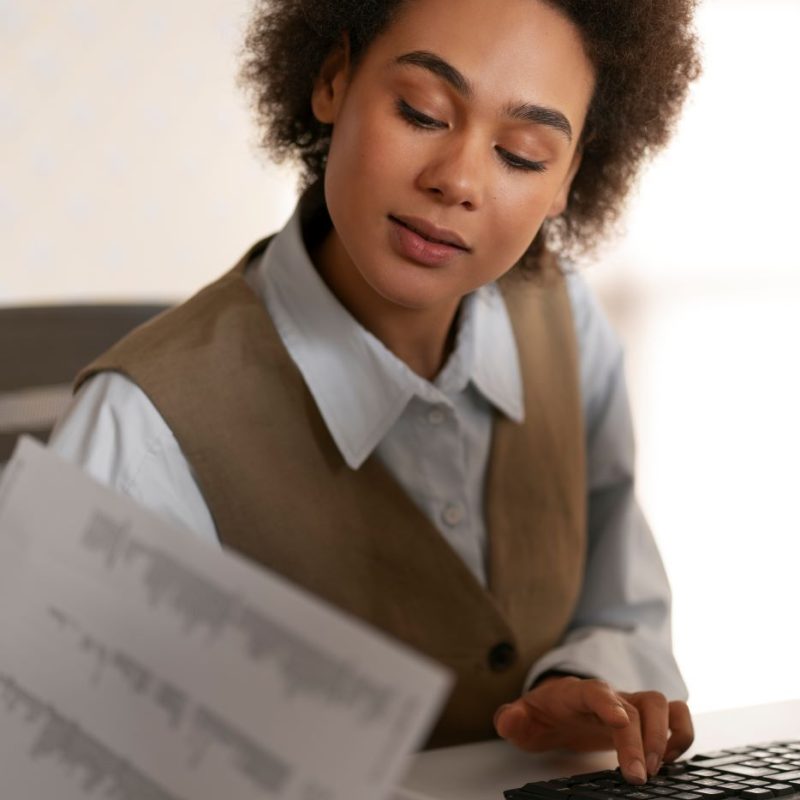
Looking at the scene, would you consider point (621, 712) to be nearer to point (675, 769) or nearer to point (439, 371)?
point (675, 769)

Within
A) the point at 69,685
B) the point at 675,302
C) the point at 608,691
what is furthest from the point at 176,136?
the point at 69,685

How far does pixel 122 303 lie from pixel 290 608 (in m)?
0.77

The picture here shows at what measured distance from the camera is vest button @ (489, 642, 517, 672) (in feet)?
3.19

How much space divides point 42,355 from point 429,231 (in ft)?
1.35

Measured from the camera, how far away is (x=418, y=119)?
0.83 metres

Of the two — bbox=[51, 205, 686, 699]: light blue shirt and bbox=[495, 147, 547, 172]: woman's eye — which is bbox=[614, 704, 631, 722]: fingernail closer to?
bbox=[51, 205, 686, 699]: light blue shirt

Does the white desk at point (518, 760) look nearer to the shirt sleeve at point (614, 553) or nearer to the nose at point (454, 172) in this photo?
the shirt sleeve at point (614, 553)

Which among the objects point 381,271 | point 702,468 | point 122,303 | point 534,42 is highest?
point 534,42

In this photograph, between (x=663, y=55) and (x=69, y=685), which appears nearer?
(x=69, y=685)

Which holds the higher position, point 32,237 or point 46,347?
point 46,347

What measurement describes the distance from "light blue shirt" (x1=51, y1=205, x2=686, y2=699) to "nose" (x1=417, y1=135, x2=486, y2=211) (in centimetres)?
16

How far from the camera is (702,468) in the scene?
113 inches

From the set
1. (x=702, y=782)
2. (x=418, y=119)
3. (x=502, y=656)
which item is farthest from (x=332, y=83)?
(x=702, y=782)

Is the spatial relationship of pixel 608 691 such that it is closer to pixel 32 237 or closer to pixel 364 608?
pixel 364 608
